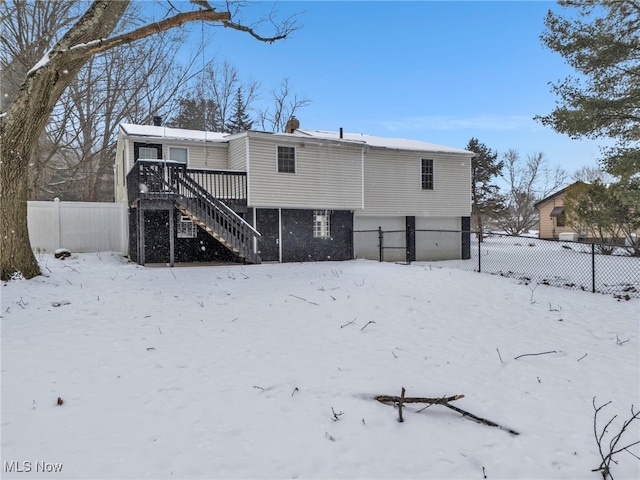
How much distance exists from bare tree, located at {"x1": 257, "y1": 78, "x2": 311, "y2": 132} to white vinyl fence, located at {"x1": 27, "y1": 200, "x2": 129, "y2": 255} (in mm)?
18639

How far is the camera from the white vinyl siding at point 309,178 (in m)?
14.6

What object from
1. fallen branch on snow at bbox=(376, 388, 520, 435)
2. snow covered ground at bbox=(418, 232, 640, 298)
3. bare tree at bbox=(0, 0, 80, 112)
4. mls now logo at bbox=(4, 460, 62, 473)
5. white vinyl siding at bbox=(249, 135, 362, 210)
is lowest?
fallen branch on snow at bbox=(376, 388, 520, 435)

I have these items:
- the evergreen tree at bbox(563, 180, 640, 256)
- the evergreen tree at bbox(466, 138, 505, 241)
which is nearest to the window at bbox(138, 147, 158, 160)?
the evergreen tree at bbox(563, 180, 640, 256)

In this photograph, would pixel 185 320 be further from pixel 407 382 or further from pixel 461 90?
pixel 461 90

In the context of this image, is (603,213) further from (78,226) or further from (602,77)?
(78,226)

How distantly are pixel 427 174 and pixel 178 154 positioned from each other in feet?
39.1

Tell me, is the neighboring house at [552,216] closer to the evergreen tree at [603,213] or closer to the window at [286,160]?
A: the evergreen tree at [603,213]

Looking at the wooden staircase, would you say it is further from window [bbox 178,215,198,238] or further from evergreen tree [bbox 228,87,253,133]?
evergreen tree [bbox 228,87,253,133]

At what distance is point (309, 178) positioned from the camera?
15633 mm

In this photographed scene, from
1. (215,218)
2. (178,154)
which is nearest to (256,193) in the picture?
(215,218)

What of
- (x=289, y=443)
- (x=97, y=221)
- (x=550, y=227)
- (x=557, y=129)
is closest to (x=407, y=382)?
(x=289, y=443)

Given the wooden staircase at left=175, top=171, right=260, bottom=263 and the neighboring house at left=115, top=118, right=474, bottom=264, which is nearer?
the wooden staircase at left=175, top=171, right=260, bottom=263

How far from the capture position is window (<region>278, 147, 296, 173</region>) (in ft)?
49.9

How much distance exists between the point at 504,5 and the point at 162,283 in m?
13.2
